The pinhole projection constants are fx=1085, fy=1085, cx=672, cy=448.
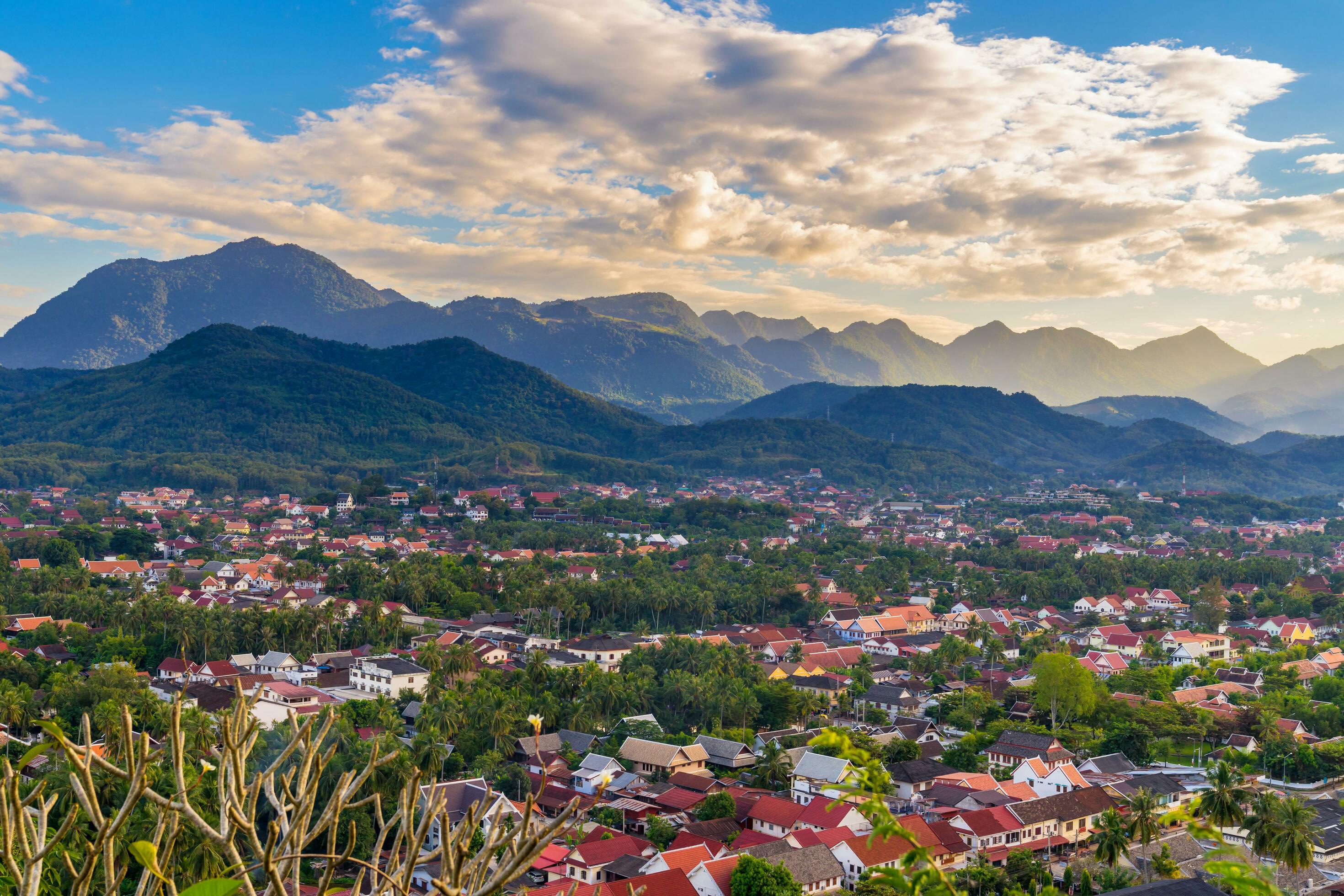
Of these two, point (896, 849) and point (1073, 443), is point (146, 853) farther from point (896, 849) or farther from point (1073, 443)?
point (1073, 443)

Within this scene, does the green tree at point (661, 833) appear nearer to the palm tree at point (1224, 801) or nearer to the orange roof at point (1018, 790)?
the orange roof at point (1018, 790)

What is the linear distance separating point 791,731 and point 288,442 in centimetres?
8774

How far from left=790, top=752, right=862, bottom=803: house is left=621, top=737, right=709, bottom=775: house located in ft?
7.91

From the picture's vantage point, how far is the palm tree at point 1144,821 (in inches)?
749

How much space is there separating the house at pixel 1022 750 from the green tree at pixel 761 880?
9900 millimetres

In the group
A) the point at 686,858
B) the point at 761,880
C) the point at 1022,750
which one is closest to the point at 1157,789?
the point at 1022,750

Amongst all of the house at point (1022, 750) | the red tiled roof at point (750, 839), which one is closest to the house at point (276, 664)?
the red tiled roof at point (750, 839)

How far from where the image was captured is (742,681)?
31344 millimetres

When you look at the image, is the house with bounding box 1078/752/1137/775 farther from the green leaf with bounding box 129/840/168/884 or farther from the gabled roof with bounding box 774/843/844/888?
the green leaf with bounding box 129/840/168/884

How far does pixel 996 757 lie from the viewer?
89.2 ft

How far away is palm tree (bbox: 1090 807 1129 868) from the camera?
1944 centimetres

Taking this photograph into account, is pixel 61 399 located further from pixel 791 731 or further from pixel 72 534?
pixel 791 731

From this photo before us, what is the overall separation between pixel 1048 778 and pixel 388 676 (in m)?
18.6

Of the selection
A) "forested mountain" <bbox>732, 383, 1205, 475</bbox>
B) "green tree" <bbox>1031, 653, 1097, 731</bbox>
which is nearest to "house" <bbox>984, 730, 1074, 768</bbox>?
"green tree" <bbox>1031, 653, 1097, 731</bbox>
